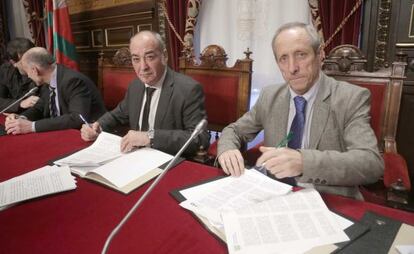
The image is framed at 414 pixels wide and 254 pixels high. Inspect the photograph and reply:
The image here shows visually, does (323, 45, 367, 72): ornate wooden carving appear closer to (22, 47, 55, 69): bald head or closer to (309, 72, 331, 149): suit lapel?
(309, 72, 331, 149): suit lapel

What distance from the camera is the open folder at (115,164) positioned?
3.84 feet

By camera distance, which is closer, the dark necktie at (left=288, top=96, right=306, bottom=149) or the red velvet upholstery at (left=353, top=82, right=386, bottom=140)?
the dark necktie at (left=288, top=96, right=306, bottom=149)

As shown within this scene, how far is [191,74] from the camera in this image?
239 cm

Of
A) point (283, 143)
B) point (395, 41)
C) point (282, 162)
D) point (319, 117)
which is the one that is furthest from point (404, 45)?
point (282, 162)

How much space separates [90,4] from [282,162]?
3.98m

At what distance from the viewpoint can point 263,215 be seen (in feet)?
2.90

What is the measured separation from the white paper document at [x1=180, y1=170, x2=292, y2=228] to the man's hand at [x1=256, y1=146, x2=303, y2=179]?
51 millimetres

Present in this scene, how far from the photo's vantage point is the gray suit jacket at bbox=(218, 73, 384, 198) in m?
1.09

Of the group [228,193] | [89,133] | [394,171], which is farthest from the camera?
[89,133]

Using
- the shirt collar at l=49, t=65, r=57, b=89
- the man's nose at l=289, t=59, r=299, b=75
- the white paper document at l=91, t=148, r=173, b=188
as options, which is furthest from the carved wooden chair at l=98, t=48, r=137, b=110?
the man's nose at l=289, t=59, r=299, b=75

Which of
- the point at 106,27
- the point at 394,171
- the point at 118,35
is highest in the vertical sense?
the point at 106,27

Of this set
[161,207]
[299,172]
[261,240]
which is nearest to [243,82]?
[299,172]

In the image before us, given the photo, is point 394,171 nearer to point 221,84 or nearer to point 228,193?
point 228,193

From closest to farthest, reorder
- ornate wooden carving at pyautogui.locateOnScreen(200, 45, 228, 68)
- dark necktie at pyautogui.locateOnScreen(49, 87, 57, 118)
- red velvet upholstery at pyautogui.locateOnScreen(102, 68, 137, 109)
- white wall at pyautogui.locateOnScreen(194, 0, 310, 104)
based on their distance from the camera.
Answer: ornate wooden carving at pyautogui.locateOnScreen(200, 45, 228, 68) → dark necktie at pyautogui.locateOnScreen(49, 87, 57, 118) → white wall at pyautogui.locateOnScreen(194, 0, 310, 104) → red velvet upholstery at pyautogui.locateOnScreen(102, 68, 137, 109)
